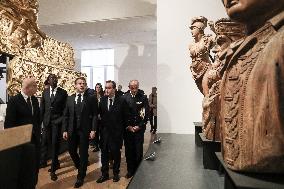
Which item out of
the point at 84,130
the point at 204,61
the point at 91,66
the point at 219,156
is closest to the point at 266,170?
the point at 219,156

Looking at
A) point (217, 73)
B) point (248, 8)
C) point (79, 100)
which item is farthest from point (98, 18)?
point (248, 8)

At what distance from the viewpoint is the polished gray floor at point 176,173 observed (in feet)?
5.46

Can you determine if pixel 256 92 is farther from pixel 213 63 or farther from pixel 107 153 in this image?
pixel 107 153

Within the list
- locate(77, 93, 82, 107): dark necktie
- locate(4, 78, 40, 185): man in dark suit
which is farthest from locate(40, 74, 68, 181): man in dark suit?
locate(4, 78, 40, 185): man in dark suit

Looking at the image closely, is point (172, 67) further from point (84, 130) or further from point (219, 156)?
point (219, 156)

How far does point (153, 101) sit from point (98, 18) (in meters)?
2.89

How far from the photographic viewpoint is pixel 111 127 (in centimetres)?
368

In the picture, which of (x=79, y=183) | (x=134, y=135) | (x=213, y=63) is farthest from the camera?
(x=134, y=135)

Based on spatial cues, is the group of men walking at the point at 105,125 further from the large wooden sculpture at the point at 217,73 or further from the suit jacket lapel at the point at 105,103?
the large wooden sculpture at the point at 217,73

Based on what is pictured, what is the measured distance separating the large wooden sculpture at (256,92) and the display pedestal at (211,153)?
675mm

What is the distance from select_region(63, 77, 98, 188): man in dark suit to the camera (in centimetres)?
362

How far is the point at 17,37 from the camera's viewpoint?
4676 millimetres

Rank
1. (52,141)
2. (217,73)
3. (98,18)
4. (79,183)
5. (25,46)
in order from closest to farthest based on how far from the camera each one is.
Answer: (217,73), (79,183), (52,141), (25,46), (98,18)

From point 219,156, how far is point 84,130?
2596 millimetres
